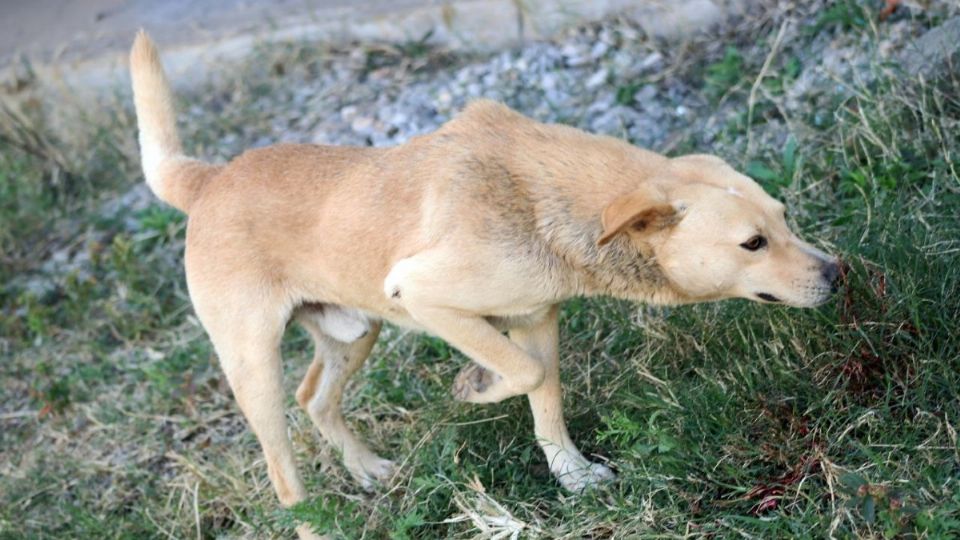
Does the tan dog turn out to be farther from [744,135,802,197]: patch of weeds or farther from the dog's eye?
[744,135,802,197]: patch of weeds

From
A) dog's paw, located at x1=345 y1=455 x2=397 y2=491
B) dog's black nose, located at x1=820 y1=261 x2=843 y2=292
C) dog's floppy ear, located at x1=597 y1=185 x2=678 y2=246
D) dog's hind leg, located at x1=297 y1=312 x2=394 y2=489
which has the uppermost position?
dog's floppy ear, located at x1=597 y1=185 x2=678 y2=246

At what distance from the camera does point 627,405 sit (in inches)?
191

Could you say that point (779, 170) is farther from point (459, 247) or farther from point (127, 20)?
point (127, 20)

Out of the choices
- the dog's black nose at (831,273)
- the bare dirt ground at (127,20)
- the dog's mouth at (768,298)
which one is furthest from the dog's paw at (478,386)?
the bare dirt ground at (127,20)

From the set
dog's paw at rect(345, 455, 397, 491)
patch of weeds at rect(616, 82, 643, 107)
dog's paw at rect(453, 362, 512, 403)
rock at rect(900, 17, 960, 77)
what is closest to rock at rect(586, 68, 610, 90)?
patch of weeds at rect(616, 82, 643, 107)

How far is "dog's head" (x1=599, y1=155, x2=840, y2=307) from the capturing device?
4.19 m

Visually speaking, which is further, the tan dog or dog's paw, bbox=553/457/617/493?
dog's paw, bbox=553/457/617/493

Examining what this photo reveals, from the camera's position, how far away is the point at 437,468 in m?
4.90

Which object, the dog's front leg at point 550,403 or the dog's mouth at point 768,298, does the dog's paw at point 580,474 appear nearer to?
the dog's front leg at point 550,403

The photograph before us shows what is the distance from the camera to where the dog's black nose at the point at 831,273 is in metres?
4.19

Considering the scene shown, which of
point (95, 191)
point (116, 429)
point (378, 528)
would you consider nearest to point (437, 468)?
point (378, 528)

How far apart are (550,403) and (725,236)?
1.07 meters

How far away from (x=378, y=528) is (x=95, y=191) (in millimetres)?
4116

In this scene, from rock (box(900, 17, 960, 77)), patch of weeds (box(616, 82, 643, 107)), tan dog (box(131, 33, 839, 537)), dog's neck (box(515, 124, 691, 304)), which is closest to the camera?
tan dog (box(131, 33, 839, 537))
